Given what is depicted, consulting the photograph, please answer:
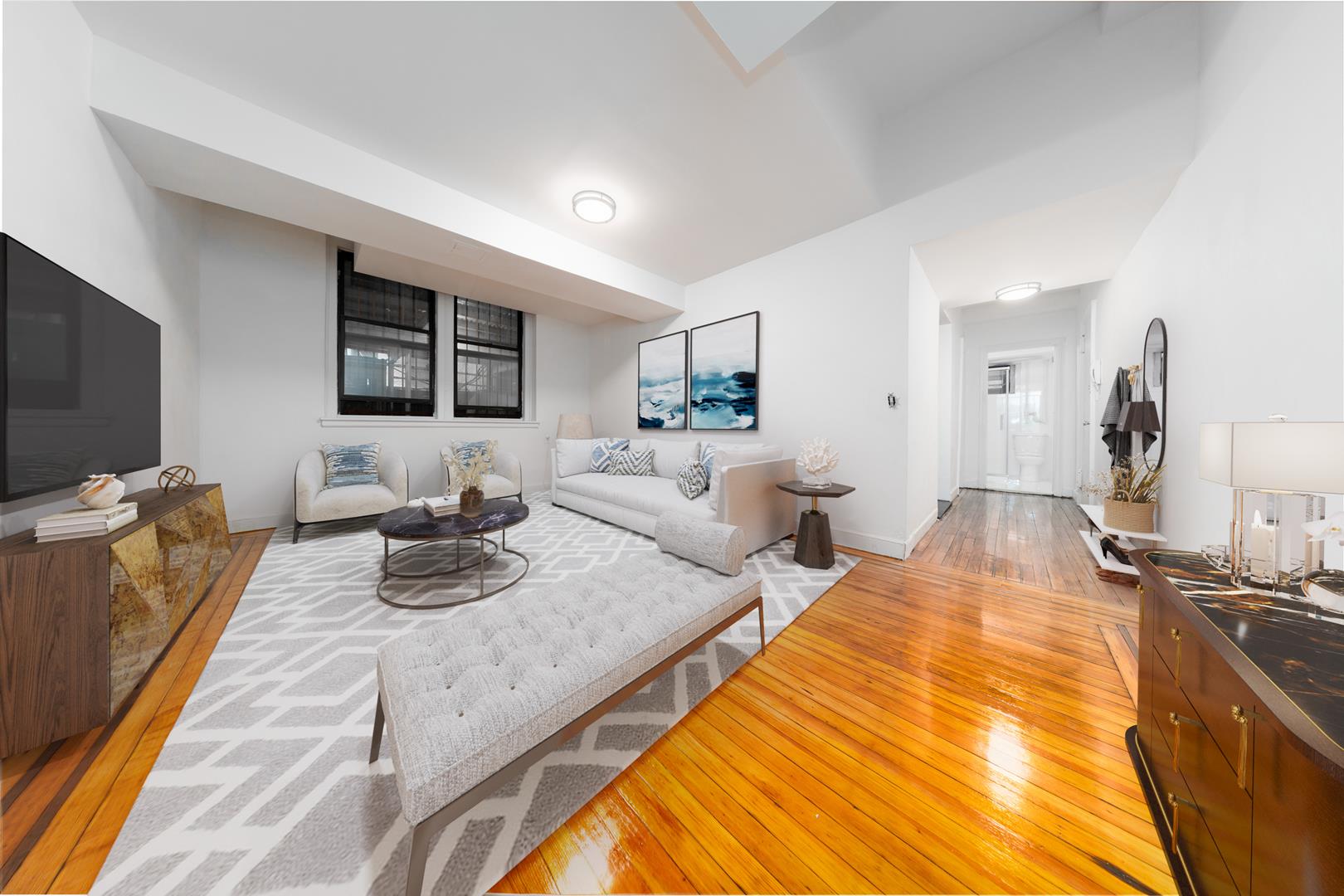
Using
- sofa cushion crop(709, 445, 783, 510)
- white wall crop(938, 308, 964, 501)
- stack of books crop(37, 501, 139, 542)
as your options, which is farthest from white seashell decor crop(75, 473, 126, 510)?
white wall crop(938, 308, 964, 501)

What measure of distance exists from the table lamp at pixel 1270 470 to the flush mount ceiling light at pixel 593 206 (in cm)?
321

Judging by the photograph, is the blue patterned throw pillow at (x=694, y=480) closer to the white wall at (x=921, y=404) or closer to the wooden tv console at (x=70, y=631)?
the white wall at (x=921, y=404)

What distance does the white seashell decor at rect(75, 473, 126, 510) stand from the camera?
1518 millimetres

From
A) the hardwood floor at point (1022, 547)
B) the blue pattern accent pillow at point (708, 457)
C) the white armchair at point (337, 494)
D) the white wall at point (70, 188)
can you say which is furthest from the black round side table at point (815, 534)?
the white wall at point (70, 188)

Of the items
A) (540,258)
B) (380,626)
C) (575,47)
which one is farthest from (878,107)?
(380,626)

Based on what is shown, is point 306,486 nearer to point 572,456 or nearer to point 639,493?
point 572,456

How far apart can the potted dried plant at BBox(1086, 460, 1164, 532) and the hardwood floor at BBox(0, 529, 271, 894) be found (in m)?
4.72

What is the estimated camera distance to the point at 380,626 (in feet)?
6.46

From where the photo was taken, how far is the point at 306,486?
10.3 feet

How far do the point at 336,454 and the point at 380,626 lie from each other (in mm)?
2428

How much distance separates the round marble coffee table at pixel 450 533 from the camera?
7.32 feet

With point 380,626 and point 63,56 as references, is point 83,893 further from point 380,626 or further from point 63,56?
point 63,56

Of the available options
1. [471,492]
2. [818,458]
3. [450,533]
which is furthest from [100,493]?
[818,458]

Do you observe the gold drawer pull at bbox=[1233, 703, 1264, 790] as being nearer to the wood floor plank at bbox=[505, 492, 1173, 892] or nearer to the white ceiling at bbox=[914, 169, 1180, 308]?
the wood floor plank at bbox=[505, 492, 1173, 892]
